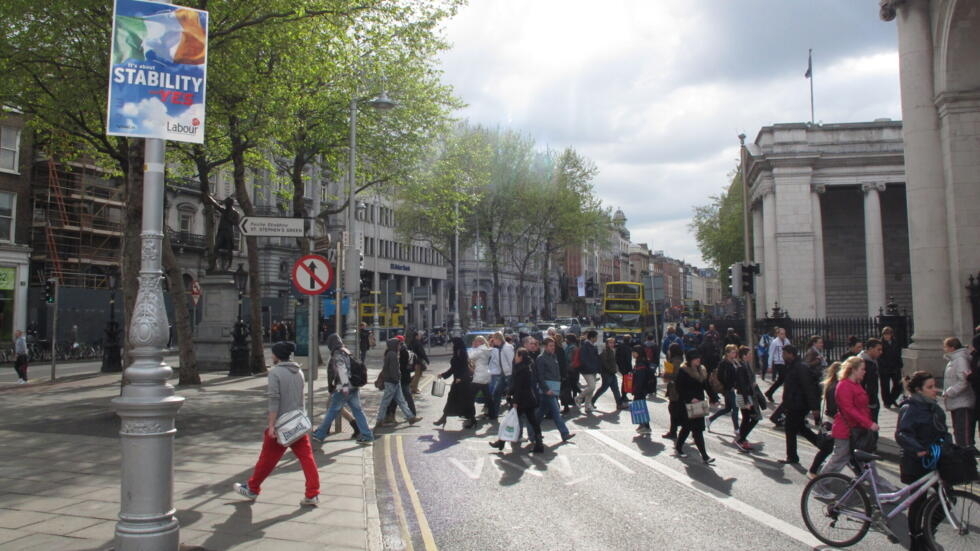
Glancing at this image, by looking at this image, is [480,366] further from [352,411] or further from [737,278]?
[737,278]

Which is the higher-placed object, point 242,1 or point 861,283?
point 242,1

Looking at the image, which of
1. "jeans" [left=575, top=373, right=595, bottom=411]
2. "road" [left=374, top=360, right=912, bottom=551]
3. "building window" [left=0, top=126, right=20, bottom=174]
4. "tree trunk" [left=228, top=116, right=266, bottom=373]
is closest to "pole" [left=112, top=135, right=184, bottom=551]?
"road" [left=374, top=360, right=912, bottom=551]

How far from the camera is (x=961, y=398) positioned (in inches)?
377

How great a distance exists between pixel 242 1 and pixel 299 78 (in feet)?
16.4

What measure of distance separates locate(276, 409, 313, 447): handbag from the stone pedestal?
1980cm

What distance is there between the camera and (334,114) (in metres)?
24.3

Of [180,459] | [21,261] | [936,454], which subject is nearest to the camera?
[936,454]

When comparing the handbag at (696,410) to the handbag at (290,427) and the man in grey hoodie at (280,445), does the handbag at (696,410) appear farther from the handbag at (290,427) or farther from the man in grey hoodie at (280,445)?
the handbag at (290,427)

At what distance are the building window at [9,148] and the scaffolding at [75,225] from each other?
1551 millimetres

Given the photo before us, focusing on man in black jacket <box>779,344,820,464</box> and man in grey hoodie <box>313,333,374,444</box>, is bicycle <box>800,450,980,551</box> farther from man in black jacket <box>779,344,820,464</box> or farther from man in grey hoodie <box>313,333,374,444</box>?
man in grey hoodie <box>313,333,374,444</box>

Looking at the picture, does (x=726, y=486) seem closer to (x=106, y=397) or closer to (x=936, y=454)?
(x=936, y=454)

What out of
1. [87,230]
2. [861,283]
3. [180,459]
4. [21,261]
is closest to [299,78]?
[180,459]

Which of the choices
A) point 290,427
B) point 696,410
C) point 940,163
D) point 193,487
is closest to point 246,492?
point 290,427

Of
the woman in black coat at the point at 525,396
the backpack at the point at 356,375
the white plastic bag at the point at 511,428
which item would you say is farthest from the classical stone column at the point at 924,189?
the backpack at the point at 356,375
